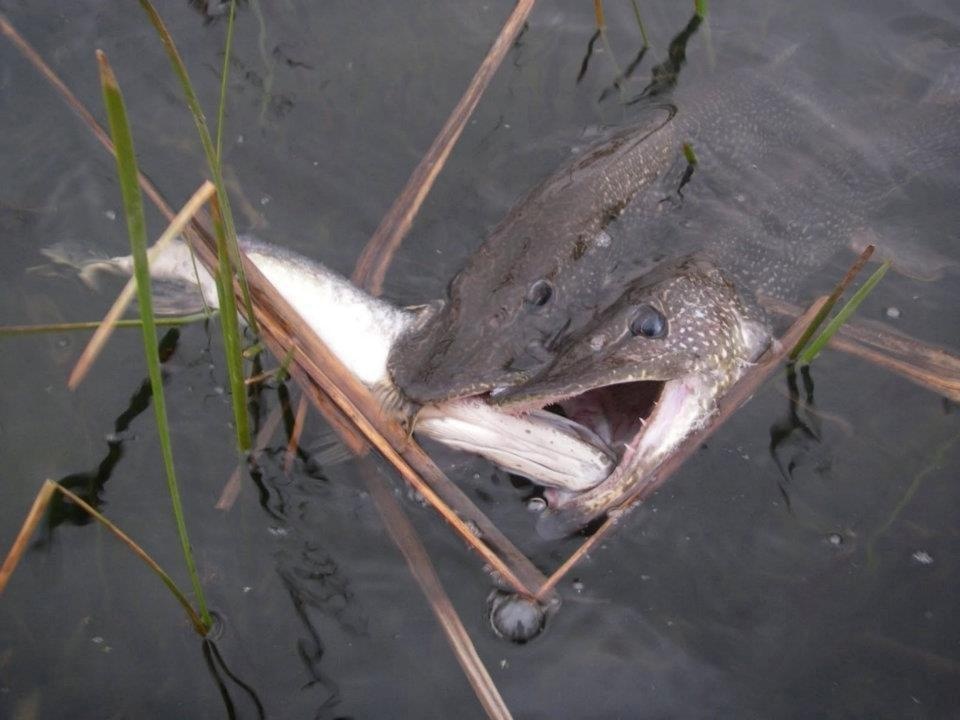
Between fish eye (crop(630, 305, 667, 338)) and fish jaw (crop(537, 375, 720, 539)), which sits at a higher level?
fish eye (crop(630, 305, 667, 338))

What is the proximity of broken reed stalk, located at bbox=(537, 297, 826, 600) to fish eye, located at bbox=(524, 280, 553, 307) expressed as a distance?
2.23 ft

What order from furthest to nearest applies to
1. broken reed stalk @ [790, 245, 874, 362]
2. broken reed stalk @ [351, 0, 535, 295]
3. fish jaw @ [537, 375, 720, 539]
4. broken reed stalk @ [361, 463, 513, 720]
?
broken reed stalk @ [351, 0, 535, 295]
broken reed stalk @ [790, 245, 874, 362]
fish jaw @ [537, 375, 720, 539]
broken reed stalk @ [361, 463, 513, 720]

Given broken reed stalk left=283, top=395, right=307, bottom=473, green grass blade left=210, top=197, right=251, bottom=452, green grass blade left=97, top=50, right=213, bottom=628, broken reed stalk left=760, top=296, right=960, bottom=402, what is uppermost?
green grass blade left=97, top=50, right=213, bottom=628

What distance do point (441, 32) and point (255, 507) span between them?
8.57 feet

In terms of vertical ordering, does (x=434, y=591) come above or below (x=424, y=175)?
below

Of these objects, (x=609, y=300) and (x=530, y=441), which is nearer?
(x=530, y=441)

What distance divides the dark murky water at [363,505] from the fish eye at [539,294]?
0.58 metres

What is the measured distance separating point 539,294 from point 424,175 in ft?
3.57

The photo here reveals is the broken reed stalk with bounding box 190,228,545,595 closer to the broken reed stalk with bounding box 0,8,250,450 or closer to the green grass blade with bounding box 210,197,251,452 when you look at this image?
the broken reed stalk with bounding box 0,8,250,450

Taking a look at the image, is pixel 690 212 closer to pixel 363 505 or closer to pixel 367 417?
pixel 367 417

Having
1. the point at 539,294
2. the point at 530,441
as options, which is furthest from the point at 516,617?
the point at 539,294

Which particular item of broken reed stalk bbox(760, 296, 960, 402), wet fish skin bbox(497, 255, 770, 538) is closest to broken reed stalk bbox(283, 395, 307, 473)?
wet fish skin bbox(497, 255, 770, 538)

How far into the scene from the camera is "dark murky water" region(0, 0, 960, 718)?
9.68ft

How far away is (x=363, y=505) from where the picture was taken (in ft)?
10.7
